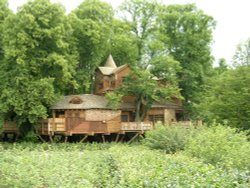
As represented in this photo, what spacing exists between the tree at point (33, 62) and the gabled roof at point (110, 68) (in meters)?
5.35

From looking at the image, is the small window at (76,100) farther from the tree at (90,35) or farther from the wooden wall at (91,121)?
the tree at (90,35)

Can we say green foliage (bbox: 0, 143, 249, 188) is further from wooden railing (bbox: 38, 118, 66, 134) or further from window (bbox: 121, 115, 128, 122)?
window (bbox: 121, 115, 128, 122)

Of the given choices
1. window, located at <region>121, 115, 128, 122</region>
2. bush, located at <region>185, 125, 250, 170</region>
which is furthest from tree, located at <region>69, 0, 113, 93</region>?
bush, located at <region>185, 125, 250, 170</region>

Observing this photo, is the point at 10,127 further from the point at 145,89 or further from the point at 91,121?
the point at 145,89

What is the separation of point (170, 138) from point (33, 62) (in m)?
16.3

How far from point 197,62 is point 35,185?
34.9 m

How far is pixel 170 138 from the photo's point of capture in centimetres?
2161

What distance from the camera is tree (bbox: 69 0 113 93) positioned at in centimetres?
3803

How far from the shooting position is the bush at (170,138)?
69.9 feet

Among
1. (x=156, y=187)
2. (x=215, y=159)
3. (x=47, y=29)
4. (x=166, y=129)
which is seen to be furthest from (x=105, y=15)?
(x=156, y=187)

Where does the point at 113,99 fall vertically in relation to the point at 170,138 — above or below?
above

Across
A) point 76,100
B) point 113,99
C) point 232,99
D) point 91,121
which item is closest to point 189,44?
point 113,99

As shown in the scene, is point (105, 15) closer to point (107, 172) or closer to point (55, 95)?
point (55, 95)

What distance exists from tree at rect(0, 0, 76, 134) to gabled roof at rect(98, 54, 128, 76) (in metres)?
5.35
